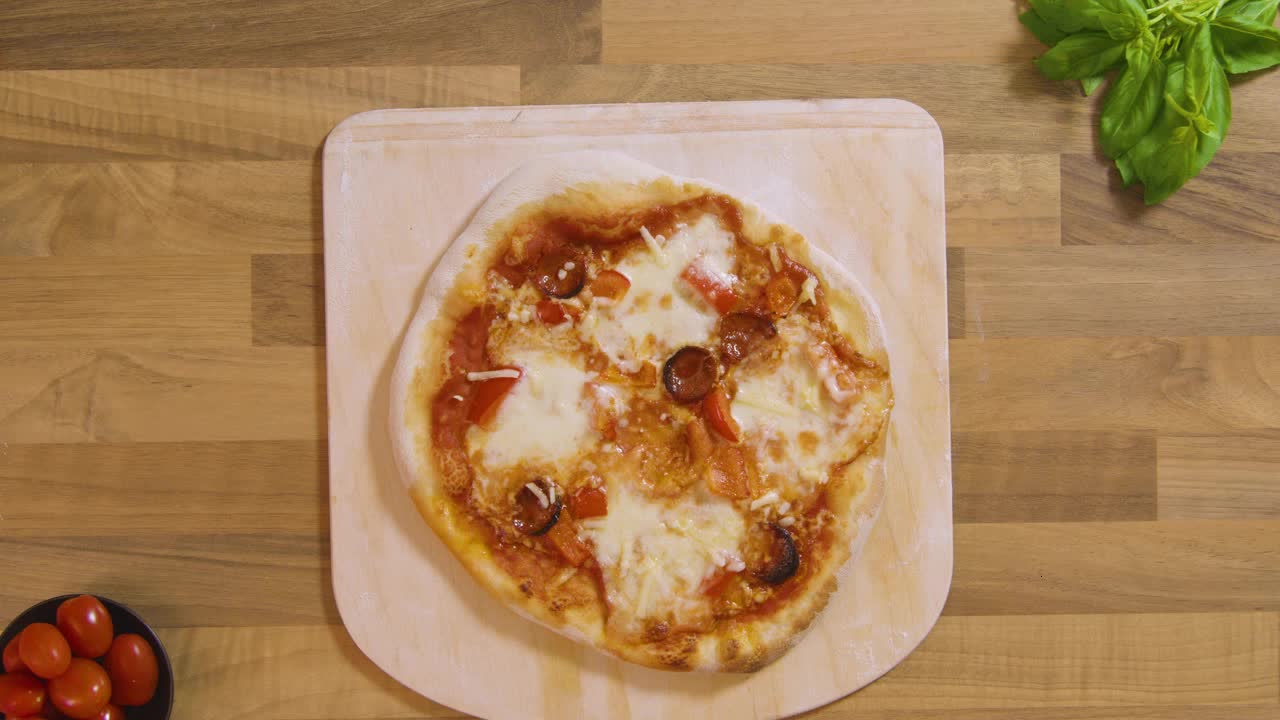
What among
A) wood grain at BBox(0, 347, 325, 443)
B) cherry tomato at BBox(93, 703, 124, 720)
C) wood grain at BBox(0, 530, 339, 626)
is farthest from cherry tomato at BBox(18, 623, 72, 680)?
wood grain at BBox(0, 347, 325, 443)

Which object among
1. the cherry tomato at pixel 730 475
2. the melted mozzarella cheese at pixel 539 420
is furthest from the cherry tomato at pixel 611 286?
the cherry tomato at pixel 730 475

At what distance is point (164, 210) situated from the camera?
2873 mm

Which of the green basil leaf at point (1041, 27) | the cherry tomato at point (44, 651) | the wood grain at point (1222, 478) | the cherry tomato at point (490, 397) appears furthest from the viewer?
the wood grain at point (1222, 478)

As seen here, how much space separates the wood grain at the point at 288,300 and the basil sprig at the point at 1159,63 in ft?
7.90

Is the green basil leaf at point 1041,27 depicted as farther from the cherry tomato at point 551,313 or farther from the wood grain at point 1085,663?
the wood grain at point 1085,663

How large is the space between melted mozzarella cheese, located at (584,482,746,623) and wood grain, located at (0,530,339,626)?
0.97 metres

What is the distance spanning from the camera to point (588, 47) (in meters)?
2.88

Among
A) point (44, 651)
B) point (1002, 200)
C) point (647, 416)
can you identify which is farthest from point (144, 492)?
point (1002, 200)

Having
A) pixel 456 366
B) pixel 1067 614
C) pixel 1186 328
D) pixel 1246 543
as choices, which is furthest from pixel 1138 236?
pixel 456 366

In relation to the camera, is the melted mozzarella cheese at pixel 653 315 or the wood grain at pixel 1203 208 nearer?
the melted mozzarella cheese at pixel 653 315

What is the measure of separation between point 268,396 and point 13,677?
40.6 inches

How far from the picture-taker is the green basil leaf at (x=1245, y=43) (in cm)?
275

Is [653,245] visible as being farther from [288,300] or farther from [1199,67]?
[1199,67]

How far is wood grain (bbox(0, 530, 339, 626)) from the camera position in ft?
9.44
